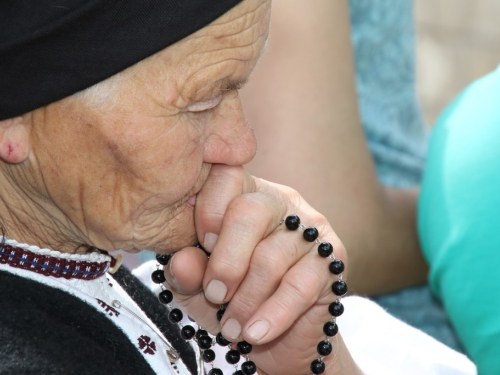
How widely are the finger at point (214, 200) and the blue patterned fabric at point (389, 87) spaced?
4.52 ft

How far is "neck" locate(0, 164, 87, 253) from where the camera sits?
4.39ft

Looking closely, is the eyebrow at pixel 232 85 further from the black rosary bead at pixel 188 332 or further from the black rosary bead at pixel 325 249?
the black rosary bead at pixel 188 332

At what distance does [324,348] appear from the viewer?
150 centimetres

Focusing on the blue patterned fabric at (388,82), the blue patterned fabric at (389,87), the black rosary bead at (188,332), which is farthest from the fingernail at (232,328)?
the blue patterned fabric at (388,82)

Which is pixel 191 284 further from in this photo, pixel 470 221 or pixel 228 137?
pixel 470 221

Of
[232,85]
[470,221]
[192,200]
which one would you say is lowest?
[470,221]

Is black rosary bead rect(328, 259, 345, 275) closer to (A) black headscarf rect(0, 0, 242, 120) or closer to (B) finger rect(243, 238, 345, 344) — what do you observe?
(B) finger rect(243, 238, 345, 344)

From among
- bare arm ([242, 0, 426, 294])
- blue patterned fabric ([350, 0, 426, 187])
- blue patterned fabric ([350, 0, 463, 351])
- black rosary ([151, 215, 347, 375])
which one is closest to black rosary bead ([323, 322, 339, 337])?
black rosary ([151, 215, 347, 375])

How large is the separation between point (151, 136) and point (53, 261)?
34 centimetres

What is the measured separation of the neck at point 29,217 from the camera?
1.34 m

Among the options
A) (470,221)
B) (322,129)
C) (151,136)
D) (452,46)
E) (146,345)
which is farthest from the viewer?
(452,46)

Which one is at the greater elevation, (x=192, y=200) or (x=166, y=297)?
(x=192, y=200)

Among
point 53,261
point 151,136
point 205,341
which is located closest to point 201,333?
point 205,341

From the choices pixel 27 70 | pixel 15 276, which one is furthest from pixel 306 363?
pixel 27 70
